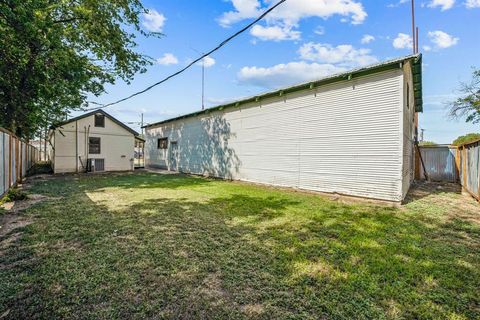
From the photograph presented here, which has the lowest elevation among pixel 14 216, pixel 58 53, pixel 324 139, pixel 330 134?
pixel 14 216

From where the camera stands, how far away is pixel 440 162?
1170 cm

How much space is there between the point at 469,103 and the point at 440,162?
892 centimetres

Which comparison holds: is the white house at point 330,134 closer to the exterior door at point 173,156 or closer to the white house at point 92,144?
the exterior door at point 173,156

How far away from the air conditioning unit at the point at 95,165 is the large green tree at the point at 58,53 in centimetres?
358

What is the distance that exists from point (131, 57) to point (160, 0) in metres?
7.25

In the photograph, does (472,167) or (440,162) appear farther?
(440,162)

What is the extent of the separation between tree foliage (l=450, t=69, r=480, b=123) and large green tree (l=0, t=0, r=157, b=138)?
22.7 metres

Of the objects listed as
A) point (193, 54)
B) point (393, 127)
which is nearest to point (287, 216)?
point (393, 127)

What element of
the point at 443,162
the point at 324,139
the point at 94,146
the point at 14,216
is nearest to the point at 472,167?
the point at 324,139

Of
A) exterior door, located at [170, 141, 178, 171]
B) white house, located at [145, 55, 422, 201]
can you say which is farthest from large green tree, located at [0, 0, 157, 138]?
white house, located at [145, 55, 422, 201]

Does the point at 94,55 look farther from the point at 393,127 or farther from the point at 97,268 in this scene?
the point at 393,127

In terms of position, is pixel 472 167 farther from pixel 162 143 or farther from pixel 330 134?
pixel 162 143

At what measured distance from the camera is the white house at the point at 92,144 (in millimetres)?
14453

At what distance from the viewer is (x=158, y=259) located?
2938 mm
